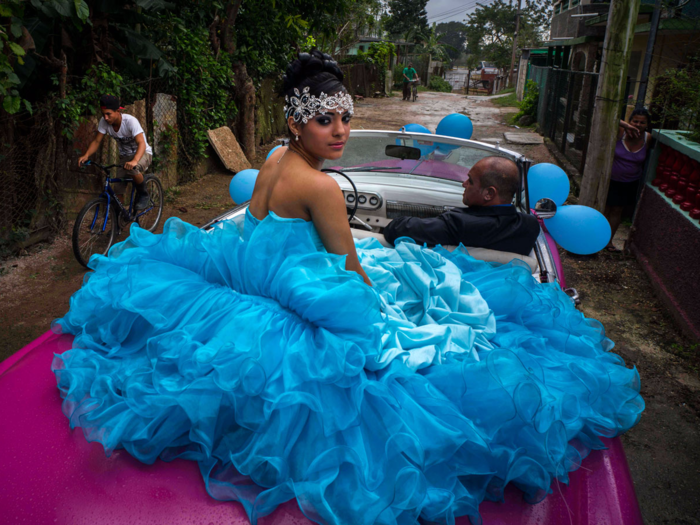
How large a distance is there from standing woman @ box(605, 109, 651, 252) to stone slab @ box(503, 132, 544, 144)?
7.71 meters

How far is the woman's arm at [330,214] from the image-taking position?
1.74 m

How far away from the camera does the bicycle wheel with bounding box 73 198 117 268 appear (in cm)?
524

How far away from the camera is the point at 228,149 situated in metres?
9.88

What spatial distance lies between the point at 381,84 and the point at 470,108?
5.36m

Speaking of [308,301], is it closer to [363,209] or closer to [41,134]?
[363,209]

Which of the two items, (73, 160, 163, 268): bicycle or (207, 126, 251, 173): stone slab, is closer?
(73, 160, 163, 268): bicycle

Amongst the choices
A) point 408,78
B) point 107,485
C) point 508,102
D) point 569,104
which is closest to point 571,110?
point 569,104

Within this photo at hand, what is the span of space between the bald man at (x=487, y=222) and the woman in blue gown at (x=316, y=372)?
28.5 inches

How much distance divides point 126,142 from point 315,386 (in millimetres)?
5585

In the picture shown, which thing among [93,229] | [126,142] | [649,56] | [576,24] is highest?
[576,24]

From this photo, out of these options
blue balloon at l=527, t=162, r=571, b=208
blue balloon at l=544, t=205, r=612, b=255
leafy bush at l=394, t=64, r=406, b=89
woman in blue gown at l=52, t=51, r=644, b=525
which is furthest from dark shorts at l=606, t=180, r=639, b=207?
leafy bush at l=394, t=64, r=406, b=89

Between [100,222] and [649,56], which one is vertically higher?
[649,56]

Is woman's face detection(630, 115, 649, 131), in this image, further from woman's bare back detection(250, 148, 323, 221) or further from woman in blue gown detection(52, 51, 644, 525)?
woman's bare back detection(250, 148, 323, 221)

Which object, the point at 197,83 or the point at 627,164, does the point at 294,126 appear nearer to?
the point at 627,164
